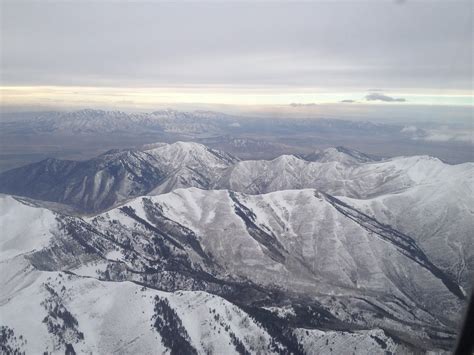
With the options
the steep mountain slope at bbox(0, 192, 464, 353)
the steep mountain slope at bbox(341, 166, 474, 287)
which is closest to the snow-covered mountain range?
the steep mountain slope at bbox(0, 192, 464, 353)

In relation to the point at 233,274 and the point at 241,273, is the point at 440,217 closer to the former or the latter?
the point at 241,273

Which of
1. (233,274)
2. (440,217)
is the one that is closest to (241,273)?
(233,274)

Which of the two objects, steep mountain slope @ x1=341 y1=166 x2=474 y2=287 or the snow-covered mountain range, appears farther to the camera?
steep mountain slope @ x1=341 y1=166 x2=474 y2=287

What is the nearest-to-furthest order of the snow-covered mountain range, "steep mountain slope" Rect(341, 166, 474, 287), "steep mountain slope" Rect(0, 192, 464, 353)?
the snow-covered mountain range < "steep mountain slope" Rect(0, 192, 464, 353) < "steep mountain slope" Rect(341, 166, 474, 287)

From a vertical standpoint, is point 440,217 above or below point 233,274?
above

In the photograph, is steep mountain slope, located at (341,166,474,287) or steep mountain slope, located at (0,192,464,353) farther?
steep mountain slope, located at (341,166,474,287)

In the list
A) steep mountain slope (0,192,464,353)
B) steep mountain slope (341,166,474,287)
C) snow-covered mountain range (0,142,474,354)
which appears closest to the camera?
snow-covered mountain range (0,142,474,354)

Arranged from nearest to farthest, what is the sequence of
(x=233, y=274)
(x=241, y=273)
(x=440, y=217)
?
(x=233, y=274) → (x=241, y=273) → (x=440, y=217)

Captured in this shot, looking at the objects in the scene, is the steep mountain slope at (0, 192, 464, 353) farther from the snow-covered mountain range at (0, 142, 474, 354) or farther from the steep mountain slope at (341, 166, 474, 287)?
the steep mountain slope at (341, 166, 474, 287)
